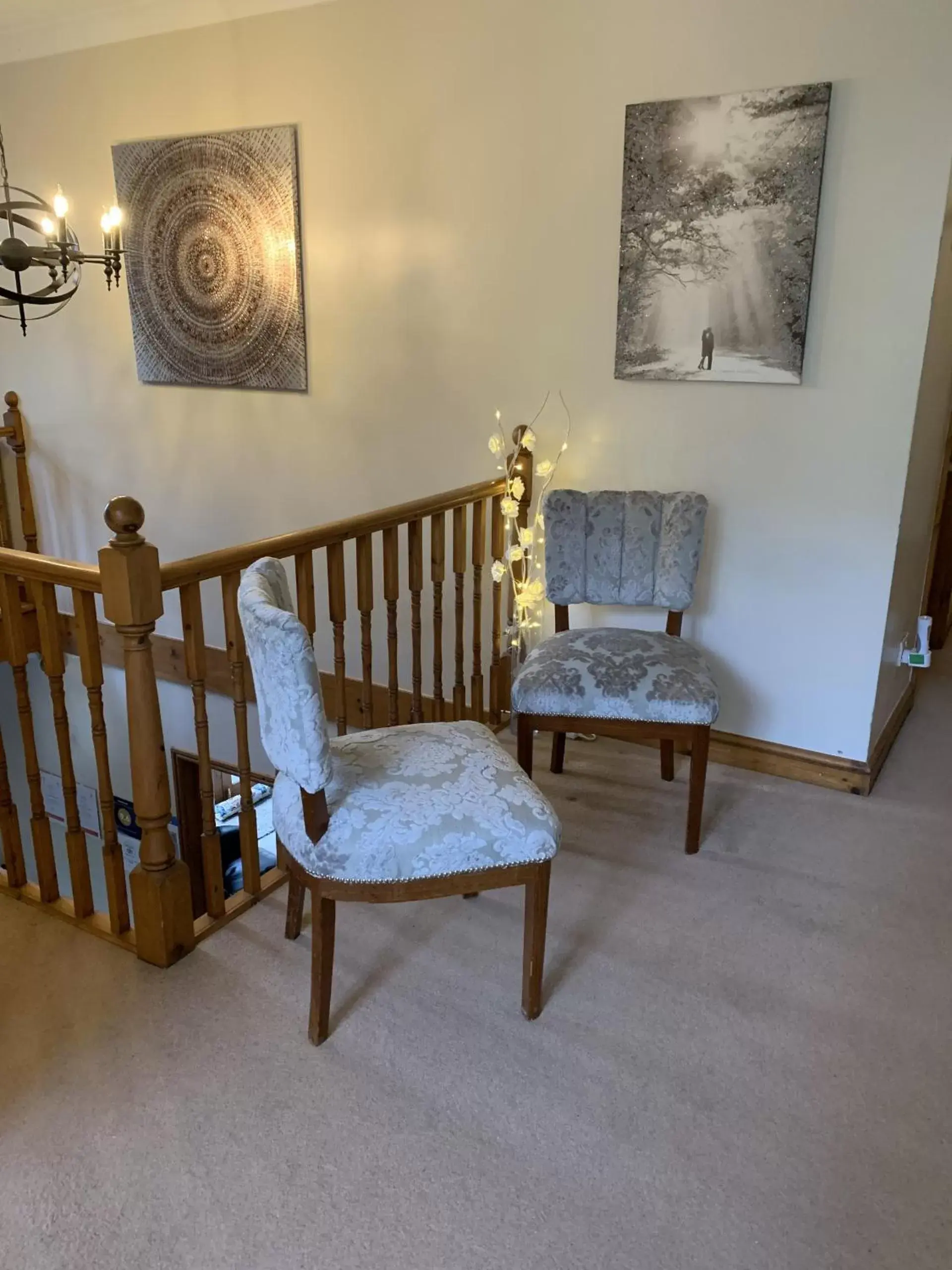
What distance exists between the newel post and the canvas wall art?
1963 mm

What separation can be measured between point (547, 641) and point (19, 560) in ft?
4.68

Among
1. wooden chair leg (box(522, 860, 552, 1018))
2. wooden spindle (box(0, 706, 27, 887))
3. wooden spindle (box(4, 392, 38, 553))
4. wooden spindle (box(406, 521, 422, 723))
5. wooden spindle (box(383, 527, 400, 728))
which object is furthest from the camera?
wooden spindle (box(4, 392, 38, 553))

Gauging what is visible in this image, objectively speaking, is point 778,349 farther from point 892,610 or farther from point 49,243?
point 49,243

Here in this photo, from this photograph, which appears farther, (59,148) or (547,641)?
(59,148)

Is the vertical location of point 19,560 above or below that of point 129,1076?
above

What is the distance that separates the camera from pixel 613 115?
9.25ft

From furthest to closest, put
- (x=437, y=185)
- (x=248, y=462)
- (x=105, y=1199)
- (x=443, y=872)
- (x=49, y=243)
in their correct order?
1. (x=248, y=462)
2. (x=437, y=185)
3. (x=49, y=243)
4. (x=443, y=872)
5. (x=105, y=1199)

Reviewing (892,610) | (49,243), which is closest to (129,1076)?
(49,243)

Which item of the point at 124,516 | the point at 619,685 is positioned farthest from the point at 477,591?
the point at 124,516

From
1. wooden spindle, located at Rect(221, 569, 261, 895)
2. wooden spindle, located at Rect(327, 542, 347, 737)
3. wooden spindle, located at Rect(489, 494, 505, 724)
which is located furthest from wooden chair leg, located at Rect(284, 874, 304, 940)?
wooden spindle, located at Rect(489, 494, 505, 724)

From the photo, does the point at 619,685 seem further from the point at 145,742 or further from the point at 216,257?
the point at 216,257

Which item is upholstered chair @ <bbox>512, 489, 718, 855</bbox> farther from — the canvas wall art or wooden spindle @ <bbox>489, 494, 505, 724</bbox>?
the canvas wall art

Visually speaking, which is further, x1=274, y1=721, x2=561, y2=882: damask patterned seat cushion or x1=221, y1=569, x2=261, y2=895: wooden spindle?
x1=221, y1=569, x2=261, y2=895: wooden spindle

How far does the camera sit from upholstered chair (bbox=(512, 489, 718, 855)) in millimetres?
2512
